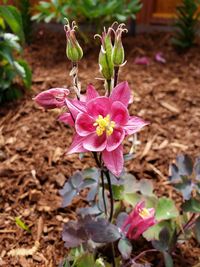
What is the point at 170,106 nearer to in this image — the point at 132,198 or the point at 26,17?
the point at 132,198

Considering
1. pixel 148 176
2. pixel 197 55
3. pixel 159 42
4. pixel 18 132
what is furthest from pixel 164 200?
pixel 159 42

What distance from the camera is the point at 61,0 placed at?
214cm

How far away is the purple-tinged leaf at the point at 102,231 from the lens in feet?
3.31

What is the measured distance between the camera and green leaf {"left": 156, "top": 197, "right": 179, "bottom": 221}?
46.6 inches

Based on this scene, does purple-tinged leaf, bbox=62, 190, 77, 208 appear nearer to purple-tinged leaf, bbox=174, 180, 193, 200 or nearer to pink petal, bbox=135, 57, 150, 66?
purple-tinged leaf, bbox=174, 180, 193, 200

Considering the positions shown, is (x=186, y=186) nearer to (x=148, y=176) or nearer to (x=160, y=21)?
(x=148, y=176)

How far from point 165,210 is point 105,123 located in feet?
1.36

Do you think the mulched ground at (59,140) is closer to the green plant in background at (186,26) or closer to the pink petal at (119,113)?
the green plant in background at (186,26)

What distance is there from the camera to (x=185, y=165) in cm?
115

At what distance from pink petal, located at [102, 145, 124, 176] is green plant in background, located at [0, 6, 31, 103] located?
92 centimetres

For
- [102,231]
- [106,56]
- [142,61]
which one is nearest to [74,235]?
[102,231]

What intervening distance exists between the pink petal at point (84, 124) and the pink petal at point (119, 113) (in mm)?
48

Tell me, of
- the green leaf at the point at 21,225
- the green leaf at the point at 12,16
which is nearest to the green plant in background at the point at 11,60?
the green leaf at the point at 12,16

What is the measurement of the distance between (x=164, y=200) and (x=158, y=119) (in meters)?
0.56
